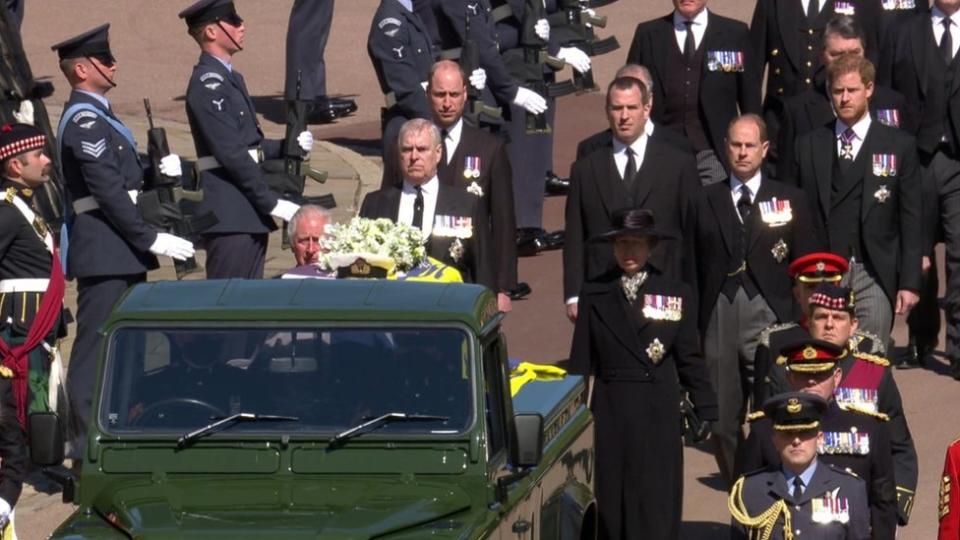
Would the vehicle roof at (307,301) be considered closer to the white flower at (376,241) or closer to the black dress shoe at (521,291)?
the white flower at (376,241)

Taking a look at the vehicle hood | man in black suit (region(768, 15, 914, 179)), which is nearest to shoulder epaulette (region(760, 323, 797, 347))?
man in black suit (region(768, 15, 914, 179))

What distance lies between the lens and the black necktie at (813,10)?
51.1ft

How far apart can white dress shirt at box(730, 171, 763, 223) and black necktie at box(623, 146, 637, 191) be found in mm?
541

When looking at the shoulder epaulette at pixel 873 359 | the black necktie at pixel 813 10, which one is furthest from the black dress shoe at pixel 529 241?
the shoulder epaulette at pixel 873 359

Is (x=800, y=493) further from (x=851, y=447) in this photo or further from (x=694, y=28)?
(x=694, y=28)

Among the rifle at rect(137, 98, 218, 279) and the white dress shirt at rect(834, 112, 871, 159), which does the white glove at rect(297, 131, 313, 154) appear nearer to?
the rifle at rect(137, 98, 218, 279)

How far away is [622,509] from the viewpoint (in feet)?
39.4

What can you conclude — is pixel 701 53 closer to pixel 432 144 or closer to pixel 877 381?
pixel 432 144

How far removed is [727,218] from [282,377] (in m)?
4.32

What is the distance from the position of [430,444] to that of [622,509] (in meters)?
3.11

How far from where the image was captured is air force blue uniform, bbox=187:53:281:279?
14.0 m

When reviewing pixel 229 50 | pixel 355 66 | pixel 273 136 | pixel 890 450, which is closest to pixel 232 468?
pixel 890 450

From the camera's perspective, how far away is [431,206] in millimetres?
13055

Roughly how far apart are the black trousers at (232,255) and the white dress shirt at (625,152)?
7.48 feet
